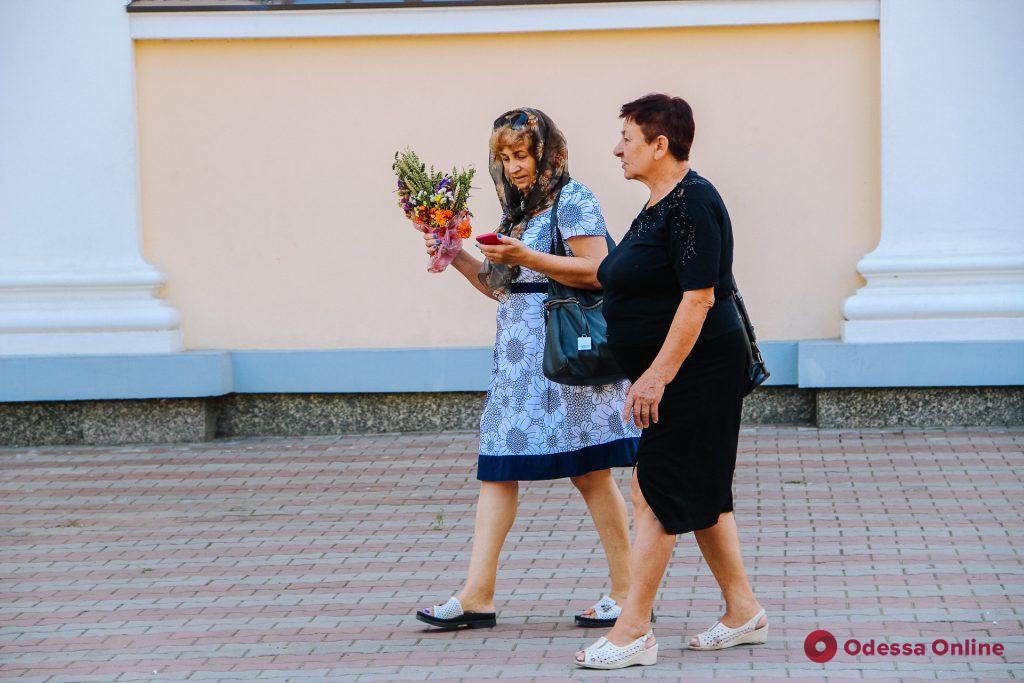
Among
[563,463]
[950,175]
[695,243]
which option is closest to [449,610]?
[563,463]

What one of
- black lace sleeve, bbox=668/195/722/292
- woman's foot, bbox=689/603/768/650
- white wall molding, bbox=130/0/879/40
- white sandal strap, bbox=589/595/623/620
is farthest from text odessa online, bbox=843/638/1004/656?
white wall molding, bbox=130/0/879/40

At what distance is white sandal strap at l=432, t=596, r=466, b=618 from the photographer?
4.99 meters

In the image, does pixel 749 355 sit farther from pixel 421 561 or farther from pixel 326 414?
pixel 326 414

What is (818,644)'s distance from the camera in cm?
468

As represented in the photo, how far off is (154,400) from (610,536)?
4.49m

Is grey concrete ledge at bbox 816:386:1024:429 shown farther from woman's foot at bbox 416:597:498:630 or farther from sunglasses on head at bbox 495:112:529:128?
sunglasses on head at bbox 495:112:529:128

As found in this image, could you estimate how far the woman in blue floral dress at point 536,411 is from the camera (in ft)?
16.3

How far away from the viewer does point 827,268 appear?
8727 millimetres

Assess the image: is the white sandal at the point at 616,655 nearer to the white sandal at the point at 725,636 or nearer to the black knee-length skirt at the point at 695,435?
the white sandal at the point at 725,636

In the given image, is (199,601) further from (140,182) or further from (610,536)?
(140,182)

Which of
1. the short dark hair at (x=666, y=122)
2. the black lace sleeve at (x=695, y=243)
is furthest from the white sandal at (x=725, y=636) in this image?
the short dark hair at (x=666, y=122)

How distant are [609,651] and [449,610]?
712 mm

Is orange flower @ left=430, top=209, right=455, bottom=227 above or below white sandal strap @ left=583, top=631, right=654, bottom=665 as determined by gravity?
above

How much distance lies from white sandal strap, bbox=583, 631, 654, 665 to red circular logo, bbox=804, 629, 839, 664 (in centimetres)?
53
